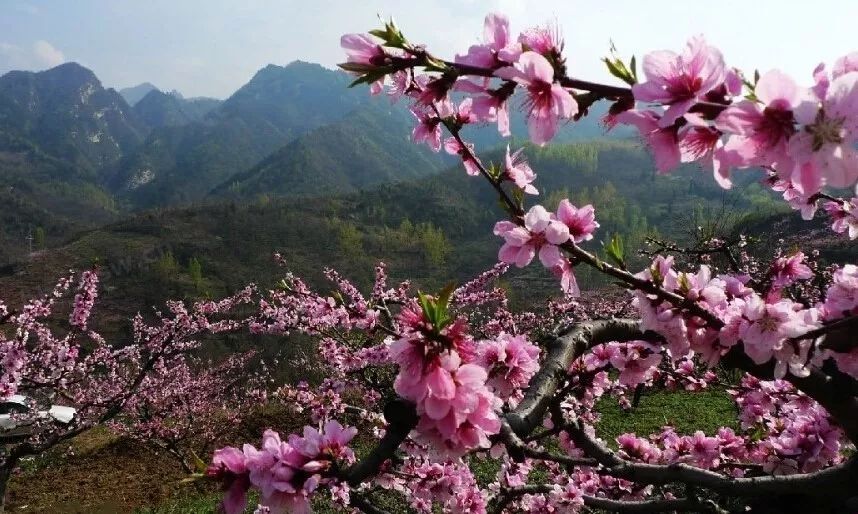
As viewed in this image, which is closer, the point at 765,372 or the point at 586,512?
the point at 765,372

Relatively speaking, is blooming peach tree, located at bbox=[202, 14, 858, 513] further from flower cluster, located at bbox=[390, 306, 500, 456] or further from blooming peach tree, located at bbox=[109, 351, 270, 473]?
blooming peach tree, located at bbox=[109, 351, 270, 473]

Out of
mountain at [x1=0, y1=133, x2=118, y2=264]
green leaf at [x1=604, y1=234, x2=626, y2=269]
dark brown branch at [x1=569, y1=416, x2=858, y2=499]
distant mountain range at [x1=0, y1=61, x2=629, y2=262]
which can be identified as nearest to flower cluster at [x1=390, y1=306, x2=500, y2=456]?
green leaf at [x1=604, y1=234, x2=626, y2=269]

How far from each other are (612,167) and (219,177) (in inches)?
4893

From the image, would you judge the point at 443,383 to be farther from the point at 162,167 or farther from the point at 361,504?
the point at 162,167

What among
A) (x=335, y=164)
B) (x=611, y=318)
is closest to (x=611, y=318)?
(x=611, y=318)

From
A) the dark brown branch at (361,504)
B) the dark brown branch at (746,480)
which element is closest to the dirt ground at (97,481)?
the dark brown branch at (361,504)

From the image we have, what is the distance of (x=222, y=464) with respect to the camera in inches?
50.3

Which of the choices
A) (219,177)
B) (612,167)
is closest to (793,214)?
(612,167)

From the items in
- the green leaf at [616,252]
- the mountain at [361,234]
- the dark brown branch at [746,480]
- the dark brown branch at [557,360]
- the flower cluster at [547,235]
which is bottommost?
the mountain at [361,234]

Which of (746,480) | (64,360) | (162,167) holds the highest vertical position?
(746,480)

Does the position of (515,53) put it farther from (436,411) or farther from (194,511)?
(194,511)

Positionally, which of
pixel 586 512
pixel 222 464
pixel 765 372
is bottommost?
pixel 586 512

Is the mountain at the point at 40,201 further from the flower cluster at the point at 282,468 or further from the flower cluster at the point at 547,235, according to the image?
the flower cluster at the point at 547,235

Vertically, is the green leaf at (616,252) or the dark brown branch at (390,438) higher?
the green leaf at (616,252)
